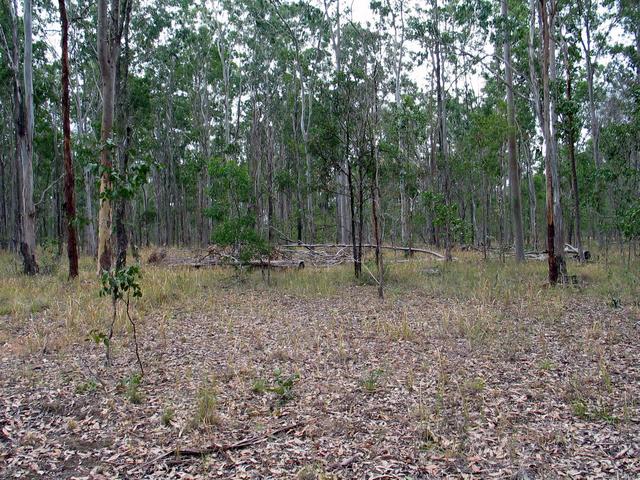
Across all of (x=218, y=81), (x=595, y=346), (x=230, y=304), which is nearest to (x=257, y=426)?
(x=595, y=346)

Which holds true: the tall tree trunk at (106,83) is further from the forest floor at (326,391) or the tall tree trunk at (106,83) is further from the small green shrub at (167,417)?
the small green shrub at (167,417)

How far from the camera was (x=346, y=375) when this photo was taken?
543 cm

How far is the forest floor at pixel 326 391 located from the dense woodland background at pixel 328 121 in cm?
217

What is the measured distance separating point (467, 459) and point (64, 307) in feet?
25.5

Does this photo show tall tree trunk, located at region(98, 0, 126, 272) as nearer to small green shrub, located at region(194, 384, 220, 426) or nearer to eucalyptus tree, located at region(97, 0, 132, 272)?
eucalyptus tree, located at region(97, 0, 132, 272)

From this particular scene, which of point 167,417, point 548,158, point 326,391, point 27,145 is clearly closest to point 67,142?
point 27,145

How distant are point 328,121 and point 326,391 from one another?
8527 millimetres

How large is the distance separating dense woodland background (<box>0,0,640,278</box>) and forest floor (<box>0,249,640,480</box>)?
2170mm

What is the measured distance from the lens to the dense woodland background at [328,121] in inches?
469

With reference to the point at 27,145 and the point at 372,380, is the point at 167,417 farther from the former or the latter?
the point at 27,145

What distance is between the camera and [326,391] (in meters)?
4.95

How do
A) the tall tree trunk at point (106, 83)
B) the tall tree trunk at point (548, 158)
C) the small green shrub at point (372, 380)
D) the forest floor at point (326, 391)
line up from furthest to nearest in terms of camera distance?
1. the tall tree trunk at point (106, 83)
2. the tall tree trunk at point (548, 158)
3. the small green shrub at point (372, 380)
4. the forest floor at point (326, 391)

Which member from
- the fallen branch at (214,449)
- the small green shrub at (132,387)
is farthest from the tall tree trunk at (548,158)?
the small green shrub at (132,387)

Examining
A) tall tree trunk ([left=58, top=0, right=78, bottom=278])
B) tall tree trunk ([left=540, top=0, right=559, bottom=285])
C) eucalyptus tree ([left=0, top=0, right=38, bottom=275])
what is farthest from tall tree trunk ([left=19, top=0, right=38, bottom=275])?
tall tree trunk ([left=540, top=0, right=559, bottom=285])
